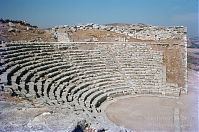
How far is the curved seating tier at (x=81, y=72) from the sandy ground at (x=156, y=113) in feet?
3.20

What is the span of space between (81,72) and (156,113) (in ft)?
17.2

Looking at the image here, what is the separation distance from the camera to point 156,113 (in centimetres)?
1625

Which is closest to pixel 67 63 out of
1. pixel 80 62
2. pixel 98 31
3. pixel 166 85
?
pixel 80 62

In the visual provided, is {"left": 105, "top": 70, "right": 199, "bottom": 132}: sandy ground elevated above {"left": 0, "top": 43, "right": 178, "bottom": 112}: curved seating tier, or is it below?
below

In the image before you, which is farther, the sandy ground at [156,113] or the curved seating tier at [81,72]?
the curved seating tier at [81,72]

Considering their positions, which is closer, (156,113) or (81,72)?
(156,113)

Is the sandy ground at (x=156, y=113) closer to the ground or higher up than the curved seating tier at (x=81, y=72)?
closer to the ground

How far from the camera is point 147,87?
2058 centimetres

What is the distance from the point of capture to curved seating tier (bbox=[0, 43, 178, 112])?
48.6ft

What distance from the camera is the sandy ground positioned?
46.7 feet

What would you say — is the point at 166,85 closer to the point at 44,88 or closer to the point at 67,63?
the point at 67,63

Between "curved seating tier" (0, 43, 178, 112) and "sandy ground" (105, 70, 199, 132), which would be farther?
"curved seating tier" (0, 43, 178, 112)

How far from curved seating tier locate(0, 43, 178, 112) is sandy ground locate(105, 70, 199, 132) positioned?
38.4 inches

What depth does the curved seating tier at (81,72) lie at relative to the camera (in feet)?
48.6
